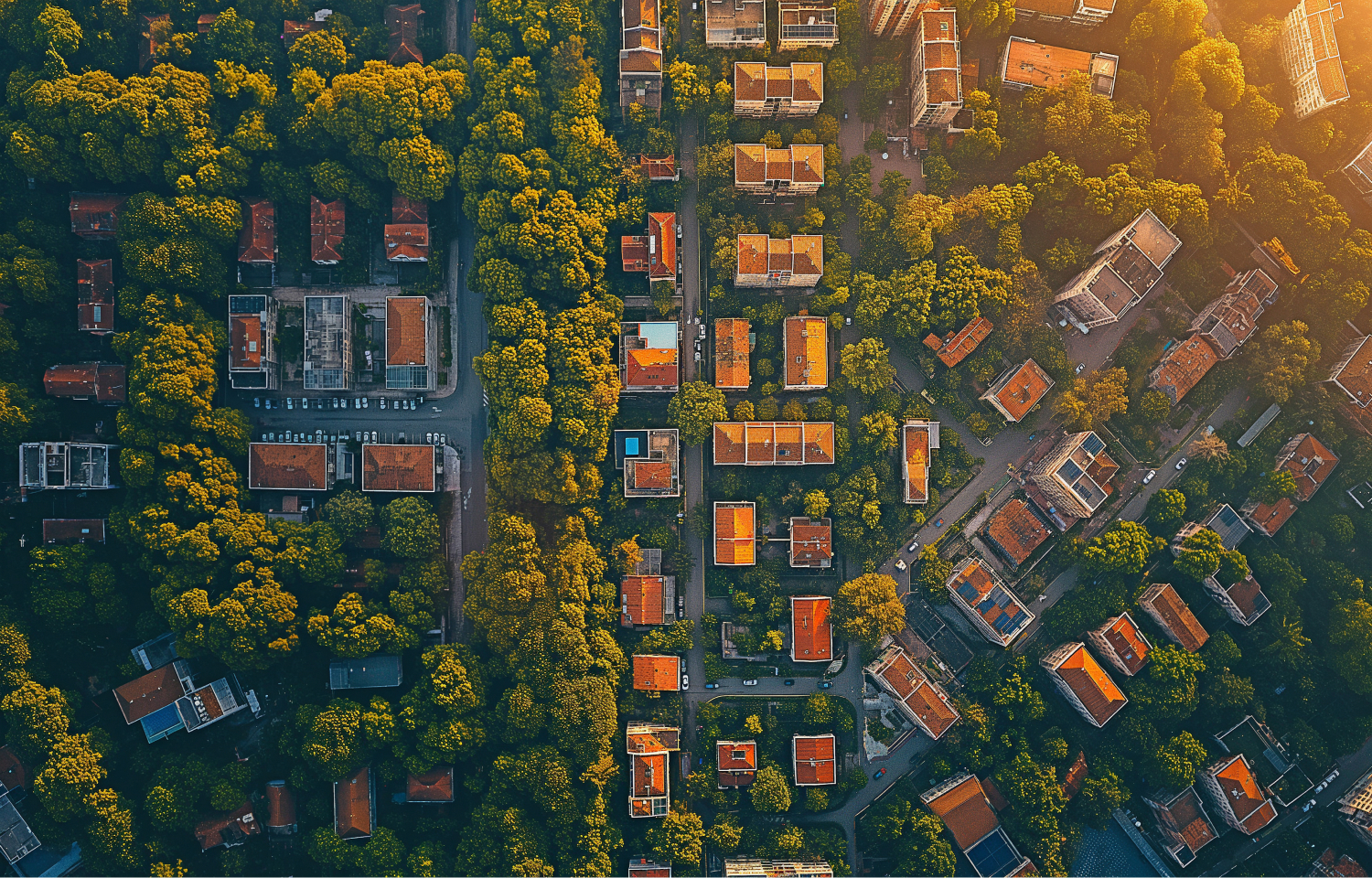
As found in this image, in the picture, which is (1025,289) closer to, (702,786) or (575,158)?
(575,158)

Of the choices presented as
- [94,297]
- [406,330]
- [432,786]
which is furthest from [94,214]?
[432,786]

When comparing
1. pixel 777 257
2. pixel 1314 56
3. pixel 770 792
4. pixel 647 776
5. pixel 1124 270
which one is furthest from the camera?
pixel 1314 56

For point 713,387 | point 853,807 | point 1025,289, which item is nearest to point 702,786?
point 853,807

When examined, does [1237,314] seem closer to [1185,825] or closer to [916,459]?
[916,459]

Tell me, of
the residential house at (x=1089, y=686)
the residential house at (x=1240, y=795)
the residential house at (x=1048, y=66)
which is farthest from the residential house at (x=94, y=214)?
the residential house at (x=1240, y=795)

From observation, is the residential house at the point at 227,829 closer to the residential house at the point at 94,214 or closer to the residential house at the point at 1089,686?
the residential house at the point at 94,214

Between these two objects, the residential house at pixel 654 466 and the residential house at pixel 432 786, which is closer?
the residential house at pixel 432 786
